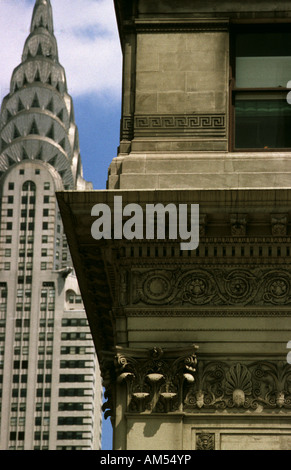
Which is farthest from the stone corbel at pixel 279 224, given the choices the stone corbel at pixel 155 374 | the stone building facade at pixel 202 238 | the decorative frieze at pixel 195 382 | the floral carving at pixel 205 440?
the floral carving at pixel 205 440

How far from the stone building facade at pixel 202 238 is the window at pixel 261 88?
0.02m

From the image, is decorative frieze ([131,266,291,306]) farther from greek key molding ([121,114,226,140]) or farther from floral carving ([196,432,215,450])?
greek key molding ([121,114,226,140])

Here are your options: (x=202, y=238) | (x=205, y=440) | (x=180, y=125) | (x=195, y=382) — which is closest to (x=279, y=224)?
(x=202, y=238)

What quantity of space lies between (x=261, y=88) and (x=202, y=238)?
12.6ft

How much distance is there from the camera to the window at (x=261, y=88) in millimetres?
25172

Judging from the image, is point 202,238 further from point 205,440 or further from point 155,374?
point 205,440

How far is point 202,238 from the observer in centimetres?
2370

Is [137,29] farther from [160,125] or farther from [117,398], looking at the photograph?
[117,398]

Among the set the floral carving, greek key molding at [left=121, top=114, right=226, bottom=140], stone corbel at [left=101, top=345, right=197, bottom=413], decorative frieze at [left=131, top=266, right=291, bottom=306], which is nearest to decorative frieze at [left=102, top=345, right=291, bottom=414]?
stone corbel at [left=101, top=345, right=197, bottom=413]

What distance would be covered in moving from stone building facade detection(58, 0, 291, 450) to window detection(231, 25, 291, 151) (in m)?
0.02

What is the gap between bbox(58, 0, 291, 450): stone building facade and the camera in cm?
2267

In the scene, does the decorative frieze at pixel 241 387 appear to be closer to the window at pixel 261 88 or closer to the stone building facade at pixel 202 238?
the stone building facade at pixel 202 238
